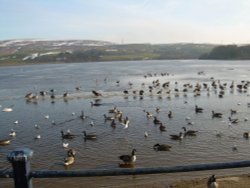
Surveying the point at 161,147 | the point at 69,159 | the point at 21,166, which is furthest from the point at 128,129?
the point at 21,166

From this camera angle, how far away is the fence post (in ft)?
12.6

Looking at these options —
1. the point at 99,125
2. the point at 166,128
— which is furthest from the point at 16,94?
the point at 166,128

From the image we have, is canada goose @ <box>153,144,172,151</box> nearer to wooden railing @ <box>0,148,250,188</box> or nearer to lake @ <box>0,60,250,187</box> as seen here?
lake @ <box>0,60,250,187</box>

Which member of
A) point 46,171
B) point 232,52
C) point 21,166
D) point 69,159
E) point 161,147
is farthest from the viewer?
point 232,52

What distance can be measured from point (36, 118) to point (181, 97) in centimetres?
2090

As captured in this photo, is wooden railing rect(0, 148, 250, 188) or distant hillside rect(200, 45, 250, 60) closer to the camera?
wooden railing rect(0, 148, 250, 188)

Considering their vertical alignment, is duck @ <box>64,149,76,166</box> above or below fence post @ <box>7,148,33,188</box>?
below

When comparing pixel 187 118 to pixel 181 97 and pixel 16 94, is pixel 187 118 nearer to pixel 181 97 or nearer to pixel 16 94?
pixel 181 97

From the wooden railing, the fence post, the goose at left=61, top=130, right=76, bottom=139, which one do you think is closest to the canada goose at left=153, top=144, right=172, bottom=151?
the goose at left=61, top=130, right=76, bottom=139

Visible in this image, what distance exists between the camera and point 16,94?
2559 inches

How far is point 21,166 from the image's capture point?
390 cm

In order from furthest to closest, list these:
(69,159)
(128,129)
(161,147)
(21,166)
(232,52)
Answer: (232,52)
(128,129)
(161,147)
(69,159)
(21,166)

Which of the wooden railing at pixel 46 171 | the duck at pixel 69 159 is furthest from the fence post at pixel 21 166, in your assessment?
the duck at pixel 69 159

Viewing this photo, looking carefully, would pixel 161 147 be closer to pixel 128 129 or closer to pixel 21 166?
pixel 128 129
